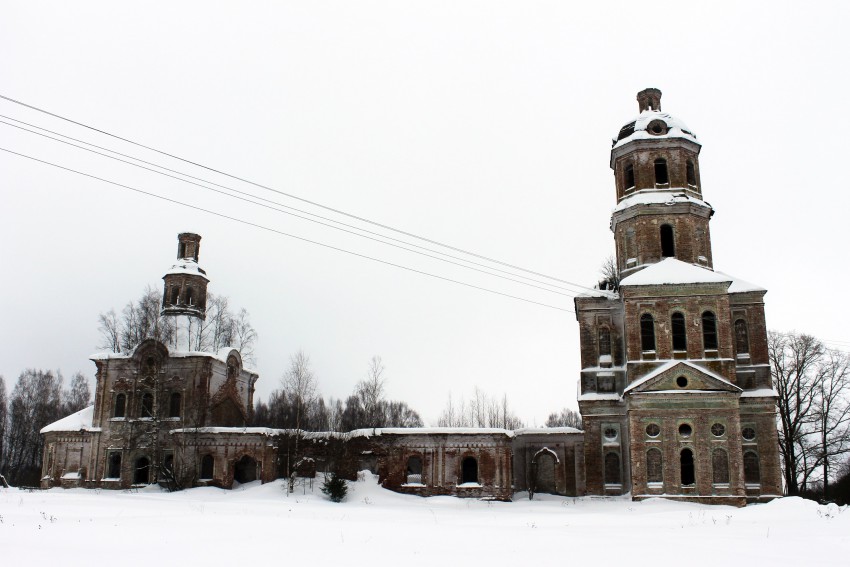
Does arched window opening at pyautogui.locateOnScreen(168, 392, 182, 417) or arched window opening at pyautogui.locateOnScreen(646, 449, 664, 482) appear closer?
arched window opening at pyautogui.locateOnScreen(646, 449, 664, 482)

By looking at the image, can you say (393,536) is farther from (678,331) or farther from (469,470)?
(678,331)

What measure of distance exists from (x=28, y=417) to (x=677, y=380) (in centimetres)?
4880

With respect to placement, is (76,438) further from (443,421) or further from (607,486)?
(443,421)

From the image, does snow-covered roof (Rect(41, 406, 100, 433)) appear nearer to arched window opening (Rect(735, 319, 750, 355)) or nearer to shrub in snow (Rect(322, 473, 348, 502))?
shrub in snow (Rect(322, 473, 348, 502))

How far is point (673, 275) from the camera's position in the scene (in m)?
A: 30.4

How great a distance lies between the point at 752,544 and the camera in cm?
1386

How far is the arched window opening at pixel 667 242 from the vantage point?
32.3 m

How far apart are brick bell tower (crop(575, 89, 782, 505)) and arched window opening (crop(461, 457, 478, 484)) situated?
15.9 feet

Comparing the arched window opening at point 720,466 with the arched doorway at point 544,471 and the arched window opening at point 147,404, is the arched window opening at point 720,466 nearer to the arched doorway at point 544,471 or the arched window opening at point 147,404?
the arched doorway at point 544,471

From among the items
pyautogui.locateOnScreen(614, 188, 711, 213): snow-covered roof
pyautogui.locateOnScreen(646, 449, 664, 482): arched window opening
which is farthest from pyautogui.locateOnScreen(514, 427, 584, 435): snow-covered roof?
pyautogui.locateOnScreen(614, 188, 711, 213): snow-covered roof

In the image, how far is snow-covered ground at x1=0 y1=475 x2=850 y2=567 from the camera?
1152 centimetres

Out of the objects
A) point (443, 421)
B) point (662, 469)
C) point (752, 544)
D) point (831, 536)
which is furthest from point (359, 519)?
point (443, 421)

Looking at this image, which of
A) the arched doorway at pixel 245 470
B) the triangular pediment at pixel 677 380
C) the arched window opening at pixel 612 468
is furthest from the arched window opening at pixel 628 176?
the arched doorway at pixel 245 470

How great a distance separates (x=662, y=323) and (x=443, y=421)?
144 ft
